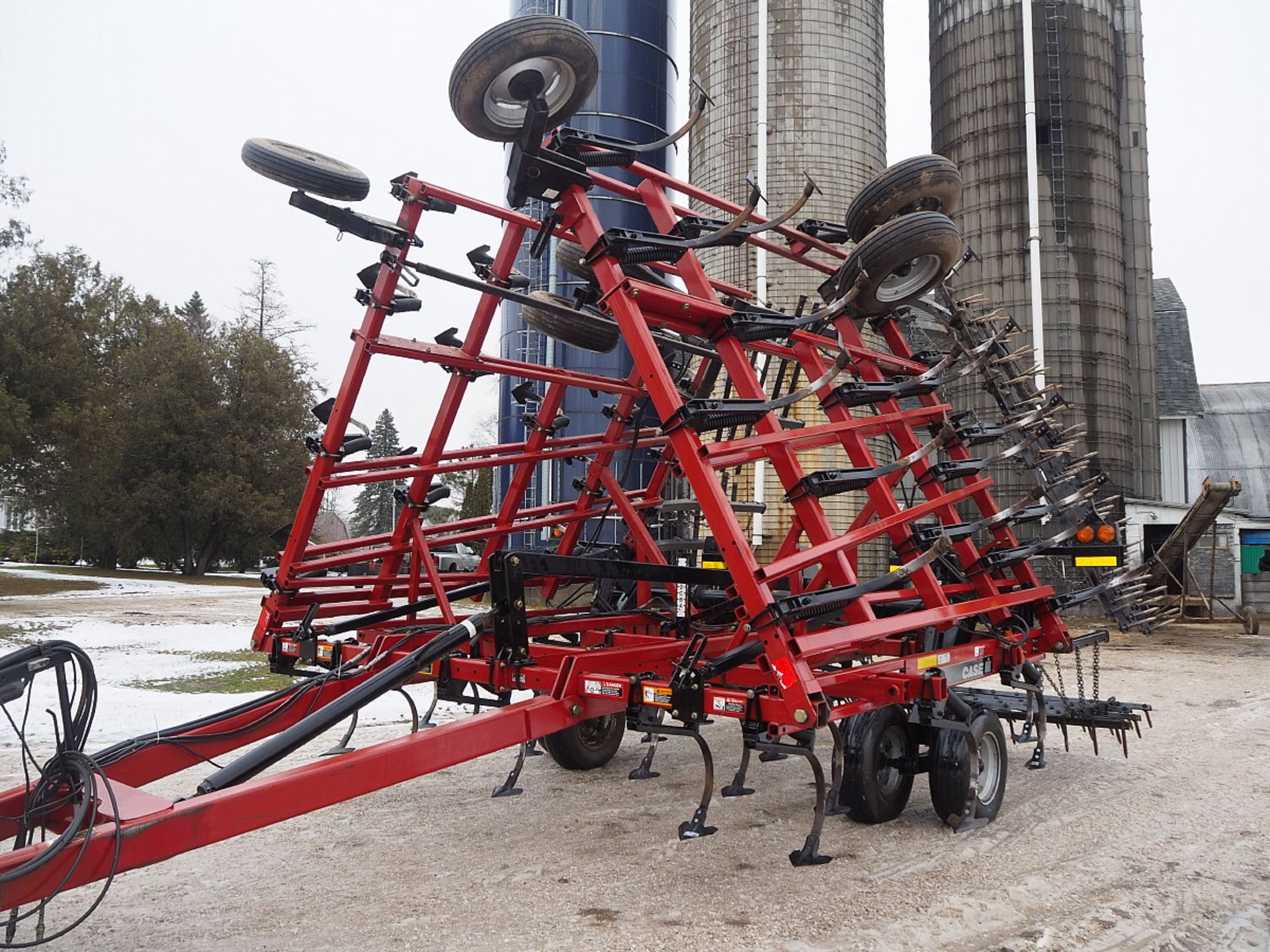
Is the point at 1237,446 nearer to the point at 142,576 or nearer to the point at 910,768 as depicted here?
the point at 910,768

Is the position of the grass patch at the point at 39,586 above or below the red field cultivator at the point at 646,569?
below

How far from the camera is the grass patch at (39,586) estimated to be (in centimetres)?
2389

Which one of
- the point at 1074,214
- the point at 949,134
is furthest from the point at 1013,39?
the point at 1074,214

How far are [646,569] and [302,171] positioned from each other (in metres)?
2.91

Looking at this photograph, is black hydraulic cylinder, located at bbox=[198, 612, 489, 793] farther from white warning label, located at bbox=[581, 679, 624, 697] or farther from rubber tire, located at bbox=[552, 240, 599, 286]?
rubber tire, located at bbox=[552, 240, 599, 286]

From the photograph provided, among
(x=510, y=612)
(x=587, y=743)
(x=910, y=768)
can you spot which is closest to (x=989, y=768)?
(x=910, y=768)

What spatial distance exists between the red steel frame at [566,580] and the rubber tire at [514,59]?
1.76ft

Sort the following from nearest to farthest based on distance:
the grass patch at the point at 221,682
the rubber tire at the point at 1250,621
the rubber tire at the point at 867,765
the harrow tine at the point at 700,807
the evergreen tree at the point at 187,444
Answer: the harrow tine at the point at 700,807 → the rubber tire at the point at 867,765 → the grass patch at the point at 221,682 → the rubber tire at the point at 1250,621 → the evergreen tree at the point at 187,444

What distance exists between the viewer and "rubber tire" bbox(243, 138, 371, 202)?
5461 mm

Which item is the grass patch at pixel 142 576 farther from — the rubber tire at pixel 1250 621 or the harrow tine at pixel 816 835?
the harrow tine at pixel 816 835

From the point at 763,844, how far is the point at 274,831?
2613mm

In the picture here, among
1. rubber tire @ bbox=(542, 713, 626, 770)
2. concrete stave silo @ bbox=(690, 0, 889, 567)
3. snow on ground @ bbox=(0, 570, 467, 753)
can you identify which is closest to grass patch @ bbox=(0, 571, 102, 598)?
snow on ground @ bbox=(0, 570, 467, 753)

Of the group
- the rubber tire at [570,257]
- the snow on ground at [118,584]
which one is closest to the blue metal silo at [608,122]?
the snow on ground at [118,584]

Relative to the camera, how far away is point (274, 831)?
5.33 m
